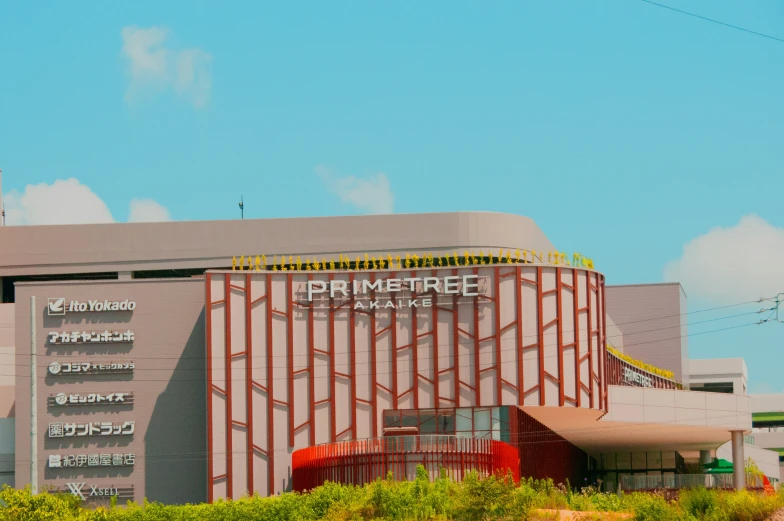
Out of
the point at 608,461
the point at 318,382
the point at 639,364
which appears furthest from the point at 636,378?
the point at 318,382

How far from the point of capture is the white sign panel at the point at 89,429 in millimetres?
59719

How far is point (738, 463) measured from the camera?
199 ft

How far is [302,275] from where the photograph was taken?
57.0m

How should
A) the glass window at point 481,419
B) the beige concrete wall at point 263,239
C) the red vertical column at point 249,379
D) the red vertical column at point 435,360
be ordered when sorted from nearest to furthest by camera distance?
the red vertical column at point 249,379
the glass window at point 481,419
the red vertical column at point 435,360
the beige concrete wall at point 263,239

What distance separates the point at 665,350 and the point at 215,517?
5980 cm

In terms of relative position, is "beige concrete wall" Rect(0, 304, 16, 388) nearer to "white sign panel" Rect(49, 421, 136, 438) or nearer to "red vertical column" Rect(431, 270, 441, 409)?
"white sign panel" Rect(49, 421, 136, 438)

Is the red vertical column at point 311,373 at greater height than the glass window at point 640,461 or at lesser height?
greater

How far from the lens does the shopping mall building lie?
183 feet

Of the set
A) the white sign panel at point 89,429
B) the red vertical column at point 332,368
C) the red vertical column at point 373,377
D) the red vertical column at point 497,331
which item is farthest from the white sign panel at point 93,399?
the red vertical column at point 497,331

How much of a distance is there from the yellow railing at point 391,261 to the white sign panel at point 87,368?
6.98 m

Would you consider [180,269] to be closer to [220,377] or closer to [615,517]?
[220,377]

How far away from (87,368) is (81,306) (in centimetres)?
291

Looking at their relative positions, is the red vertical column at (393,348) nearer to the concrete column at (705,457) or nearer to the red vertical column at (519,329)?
the red vertical column at (519,329)

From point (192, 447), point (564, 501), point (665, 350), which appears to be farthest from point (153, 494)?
point (665, 350)
